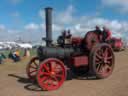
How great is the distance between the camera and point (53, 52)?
Result: 28.6ft

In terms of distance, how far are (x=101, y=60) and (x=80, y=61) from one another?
0.99 metres

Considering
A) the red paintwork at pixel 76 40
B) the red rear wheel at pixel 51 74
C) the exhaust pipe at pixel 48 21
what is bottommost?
the red rear wheel at pixel 51 74

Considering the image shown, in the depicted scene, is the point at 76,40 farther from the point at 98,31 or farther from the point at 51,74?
the point at 51,74

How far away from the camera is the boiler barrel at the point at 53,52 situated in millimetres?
8625

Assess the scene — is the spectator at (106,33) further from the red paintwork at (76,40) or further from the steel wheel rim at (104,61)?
the red paintwork at (76,40)

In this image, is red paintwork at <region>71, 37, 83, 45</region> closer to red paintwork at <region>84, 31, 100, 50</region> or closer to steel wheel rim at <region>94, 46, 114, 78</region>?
red paintwork at <region>84, 31, 100, 50</region>

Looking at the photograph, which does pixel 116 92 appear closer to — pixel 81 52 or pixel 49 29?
pixel 81 52

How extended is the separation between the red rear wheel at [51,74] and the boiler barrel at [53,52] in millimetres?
641

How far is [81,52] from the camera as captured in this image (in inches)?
372

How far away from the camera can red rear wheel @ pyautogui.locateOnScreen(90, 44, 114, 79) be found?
9094mm

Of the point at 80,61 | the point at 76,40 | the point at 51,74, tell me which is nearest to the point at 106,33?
the point at 76,40

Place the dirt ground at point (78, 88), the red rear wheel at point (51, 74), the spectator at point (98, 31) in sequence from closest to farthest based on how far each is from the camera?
the dirt ground at point (78, 88), the red rear wheel at point (51, 74), the spectator at point (98, 31)

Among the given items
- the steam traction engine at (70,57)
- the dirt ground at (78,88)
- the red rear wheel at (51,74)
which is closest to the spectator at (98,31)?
the steam traction engine at (70,57)

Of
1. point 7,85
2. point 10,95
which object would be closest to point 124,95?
point 10,95
